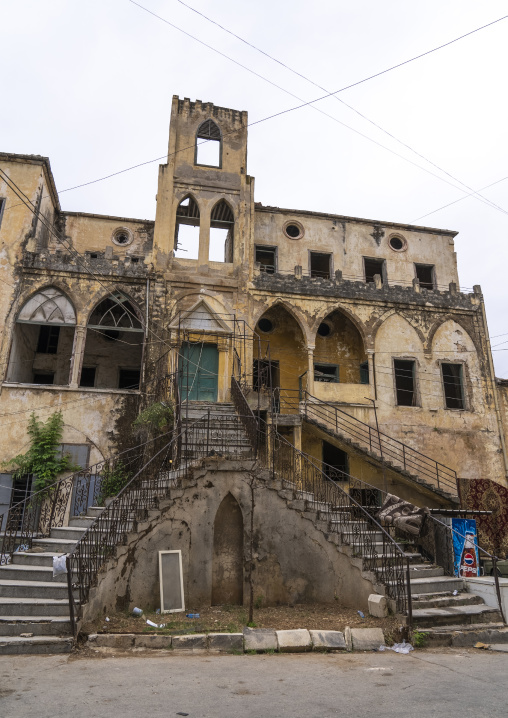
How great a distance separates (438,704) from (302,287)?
1645cm

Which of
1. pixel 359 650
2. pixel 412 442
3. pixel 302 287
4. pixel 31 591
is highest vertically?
pixel 302 287

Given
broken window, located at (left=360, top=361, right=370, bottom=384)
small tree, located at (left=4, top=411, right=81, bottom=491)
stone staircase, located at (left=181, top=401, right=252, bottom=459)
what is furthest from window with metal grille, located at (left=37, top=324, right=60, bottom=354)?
broken window, located at (left=360, top=361, right=370, bottom=384)

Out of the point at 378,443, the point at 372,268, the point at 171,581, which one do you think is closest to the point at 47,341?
the point at 378,443

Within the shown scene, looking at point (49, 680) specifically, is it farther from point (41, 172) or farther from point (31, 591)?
point (41, 172)

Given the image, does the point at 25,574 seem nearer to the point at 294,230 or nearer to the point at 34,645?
the point at 34,645

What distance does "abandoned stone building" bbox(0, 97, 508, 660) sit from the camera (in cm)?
1730

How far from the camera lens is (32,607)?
7961 mm

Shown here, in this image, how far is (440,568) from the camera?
1122cm

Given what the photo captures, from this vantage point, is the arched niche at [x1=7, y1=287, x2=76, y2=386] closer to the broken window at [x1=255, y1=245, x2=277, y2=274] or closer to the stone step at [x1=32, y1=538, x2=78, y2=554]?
the broken window at [x1=255, y1=245, x2=277, y2=274]

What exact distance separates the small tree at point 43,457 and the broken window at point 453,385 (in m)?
14.3

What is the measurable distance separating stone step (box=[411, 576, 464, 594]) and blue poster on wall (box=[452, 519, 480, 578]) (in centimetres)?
74

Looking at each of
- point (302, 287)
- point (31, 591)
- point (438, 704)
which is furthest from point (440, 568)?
point (302, 287)

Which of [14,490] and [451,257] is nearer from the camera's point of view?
[14,490]

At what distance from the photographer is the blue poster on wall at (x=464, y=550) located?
11.5 m
